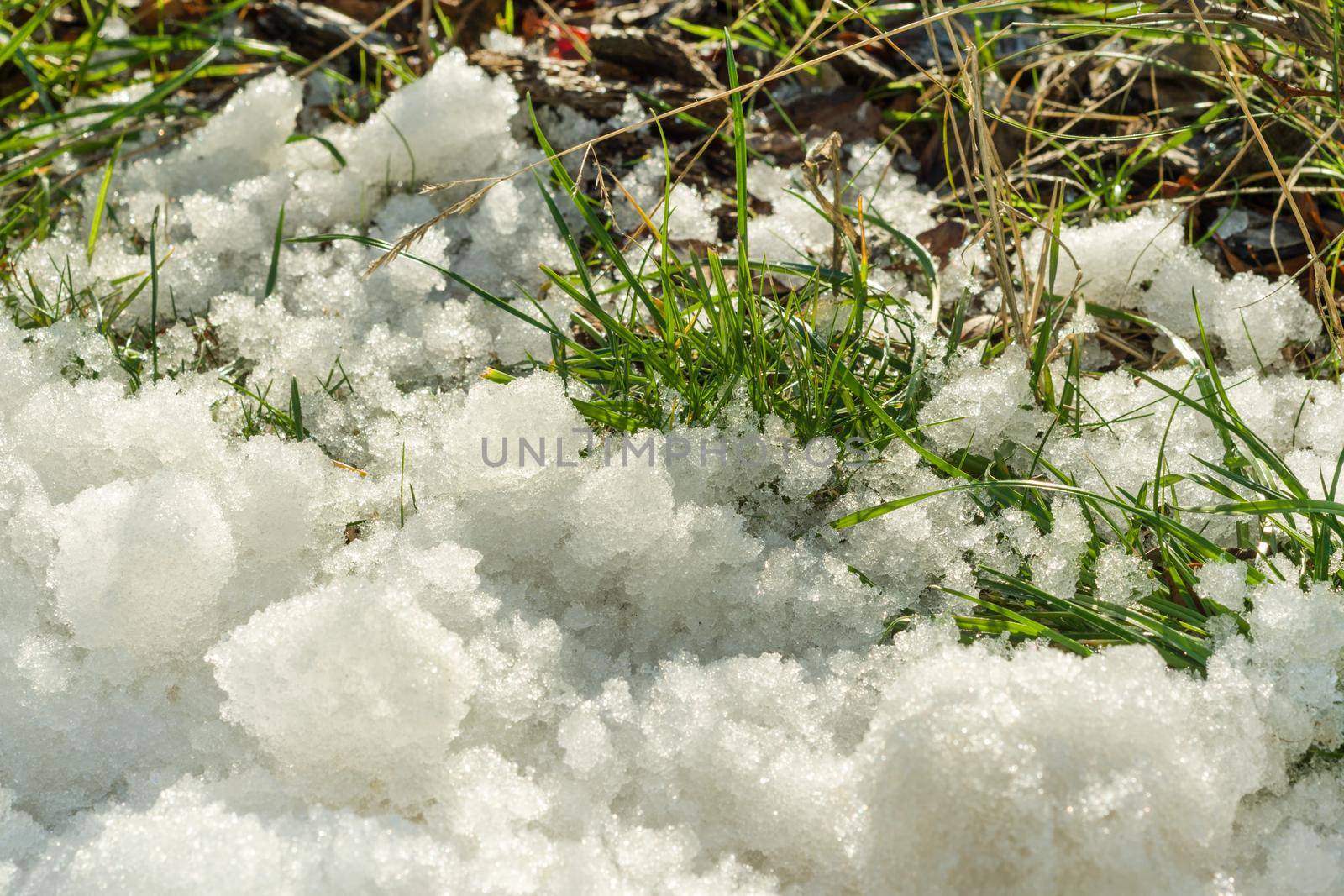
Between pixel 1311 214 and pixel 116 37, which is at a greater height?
pixel 116 37

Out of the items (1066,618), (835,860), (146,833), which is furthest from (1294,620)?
(146,833)

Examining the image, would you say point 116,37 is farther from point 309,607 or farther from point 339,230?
point 309,607

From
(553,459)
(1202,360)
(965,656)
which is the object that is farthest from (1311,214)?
(553,459)

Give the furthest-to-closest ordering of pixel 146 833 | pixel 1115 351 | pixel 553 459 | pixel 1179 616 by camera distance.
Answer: pixel 1115 351 → pixel 553 459 → pixel 1179 616 → pixel 146 833

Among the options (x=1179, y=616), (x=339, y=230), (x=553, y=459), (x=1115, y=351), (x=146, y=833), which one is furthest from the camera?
(x=339, y=230)

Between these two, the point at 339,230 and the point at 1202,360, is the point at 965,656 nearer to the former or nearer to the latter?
the point at 1202,360

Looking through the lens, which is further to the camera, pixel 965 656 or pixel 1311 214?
pixel 1311 214

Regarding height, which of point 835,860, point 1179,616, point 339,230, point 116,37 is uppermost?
point 116,37
